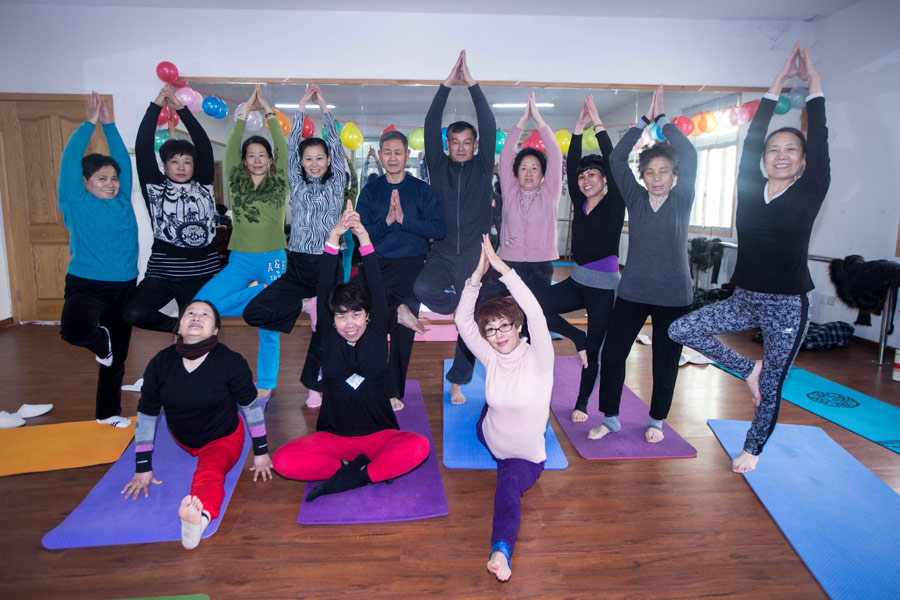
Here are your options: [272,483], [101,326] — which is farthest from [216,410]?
[101,326]

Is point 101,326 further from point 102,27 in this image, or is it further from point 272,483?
point 102,27

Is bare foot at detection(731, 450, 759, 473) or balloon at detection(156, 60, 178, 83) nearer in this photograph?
bare foot at detection(731, 450, 759, 473)

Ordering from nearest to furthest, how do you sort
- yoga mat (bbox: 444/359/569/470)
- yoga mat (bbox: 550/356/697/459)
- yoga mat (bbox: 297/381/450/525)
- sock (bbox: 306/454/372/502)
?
yoga mat (bbox: 297/381/450/525)
sock (bbox: 306/454/372/502)
yoga mat (bbox: 444/359/569/470)
yoga mat (bbox: 550/356/697/459)

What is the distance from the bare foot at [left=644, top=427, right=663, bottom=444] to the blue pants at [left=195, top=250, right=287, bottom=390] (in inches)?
92.0

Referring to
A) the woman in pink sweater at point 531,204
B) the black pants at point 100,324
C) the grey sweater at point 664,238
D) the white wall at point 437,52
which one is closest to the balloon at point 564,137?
the white wall at point 437,52

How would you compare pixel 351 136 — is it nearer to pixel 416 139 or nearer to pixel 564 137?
pixel 416 139

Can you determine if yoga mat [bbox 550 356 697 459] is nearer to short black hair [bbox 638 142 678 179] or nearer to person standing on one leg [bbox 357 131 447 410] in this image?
person standing on one leg [bbox 357 131 447 410]

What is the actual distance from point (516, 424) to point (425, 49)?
4.08 metres

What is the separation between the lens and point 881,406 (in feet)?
10.8

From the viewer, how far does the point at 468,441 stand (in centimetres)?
271

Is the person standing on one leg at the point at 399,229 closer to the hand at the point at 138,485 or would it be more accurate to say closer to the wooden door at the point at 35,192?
the hand at the point at 138,485

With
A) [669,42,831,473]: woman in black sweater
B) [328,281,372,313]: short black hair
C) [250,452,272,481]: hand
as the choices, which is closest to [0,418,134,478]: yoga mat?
[250,452,272,481]: hand

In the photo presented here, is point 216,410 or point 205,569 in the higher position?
point 216,410

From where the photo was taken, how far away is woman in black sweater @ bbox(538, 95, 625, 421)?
9.25 ft
